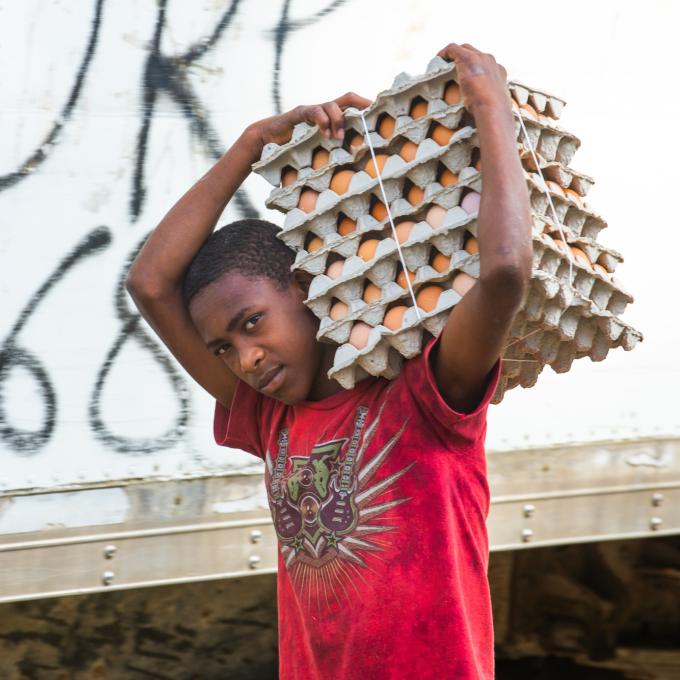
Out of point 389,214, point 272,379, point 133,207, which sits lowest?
point 272,379

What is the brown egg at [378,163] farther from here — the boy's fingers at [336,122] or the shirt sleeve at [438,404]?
the shirt sleeve at [438,404]

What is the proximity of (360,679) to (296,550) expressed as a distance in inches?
8.8

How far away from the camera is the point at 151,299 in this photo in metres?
1.81

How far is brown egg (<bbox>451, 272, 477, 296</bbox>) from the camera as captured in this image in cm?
151

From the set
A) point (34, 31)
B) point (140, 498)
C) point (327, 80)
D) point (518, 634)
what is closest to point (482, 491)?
point (140, 498)

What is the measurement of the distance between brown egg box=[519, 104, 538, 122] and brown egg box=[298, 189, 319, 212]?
13.6 inches

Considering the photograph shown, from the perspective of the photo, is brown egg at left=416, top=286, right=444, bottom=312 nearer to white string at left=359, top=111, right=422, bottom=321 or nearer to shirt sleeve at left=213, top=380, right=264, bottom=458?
white string at left=359, top=111, right=422, bottom=321

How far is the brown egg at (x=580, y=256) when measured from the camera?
1672 mm

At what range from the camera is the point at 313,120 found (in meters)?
1.62

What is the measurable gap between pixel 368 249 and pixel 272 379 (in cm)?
25

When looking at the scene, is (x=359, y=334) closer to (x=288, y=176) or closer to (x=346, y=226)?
(x=346, y=226)

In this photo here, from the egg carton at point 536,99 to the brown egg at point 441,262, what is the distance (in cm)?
29

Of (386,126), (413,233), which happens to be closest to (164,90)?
(386,126)

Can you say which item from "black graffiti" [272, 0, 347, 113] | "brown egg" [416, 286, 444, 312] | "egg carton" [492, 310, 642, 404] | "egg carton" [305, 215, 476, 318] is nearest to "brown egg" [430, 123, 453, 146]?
"egg carton" [305, 215, 476, 318]
